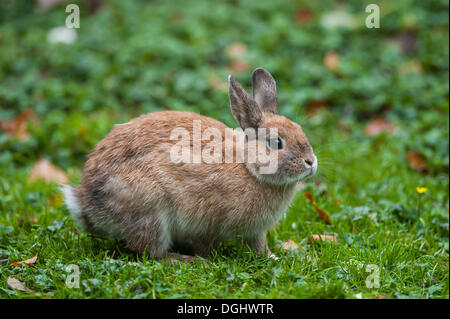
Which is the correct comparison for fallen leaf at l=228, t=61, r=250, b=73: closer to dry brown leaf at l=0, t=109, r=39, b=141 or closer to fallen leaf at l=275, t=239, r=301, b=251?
dry brown leaf at l=0, t=109, r=39, b=141

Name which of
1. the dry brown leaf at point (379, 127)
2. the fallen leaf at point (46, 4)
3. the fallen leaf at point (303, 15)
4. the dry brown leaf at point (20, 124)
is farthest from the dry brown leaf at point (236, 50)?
the fallen leaf at point (46, 4)

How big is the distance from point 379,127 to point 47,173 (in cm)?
450

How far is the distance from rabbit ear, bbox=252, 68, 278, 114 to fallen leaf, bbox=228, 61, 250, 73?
12.9 ft

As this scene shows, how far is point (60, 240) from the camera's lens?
4617 mm

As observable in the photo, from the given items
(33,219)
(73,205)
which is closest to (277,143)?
(73,205)

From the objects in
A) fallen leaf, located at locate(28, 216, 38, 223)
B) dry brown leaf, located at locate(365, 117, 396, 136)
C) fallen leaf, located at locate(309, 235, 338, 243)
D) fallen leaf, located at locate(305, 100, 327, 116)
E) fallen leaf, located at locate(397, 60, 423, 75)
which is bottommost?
fallen leaf, located at locate(309, 235, 338, 243)

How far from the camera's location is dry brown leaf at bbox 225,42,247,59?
8.87m

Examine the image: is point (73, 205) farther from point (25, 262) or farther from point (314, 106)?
point (314, 106)

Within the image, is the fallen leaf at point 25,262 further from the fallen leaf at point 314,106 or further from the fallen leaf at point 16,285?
the fallen leaf at point 314,106

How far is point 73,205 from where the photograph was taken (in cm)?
467

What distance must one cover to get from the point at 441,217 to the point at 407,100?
3044 millimetres

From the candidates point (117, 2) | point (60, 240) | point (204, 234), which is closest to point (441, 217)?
point (204, 234)

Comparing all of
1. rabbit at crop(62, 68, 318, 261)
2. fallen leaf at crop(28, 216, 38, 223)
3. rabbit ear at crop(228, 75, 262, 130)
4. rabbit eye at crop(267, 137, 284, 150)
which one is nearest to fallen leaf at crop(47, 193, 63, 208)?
fallen leaf at crop(28, 216, 38, 223)
